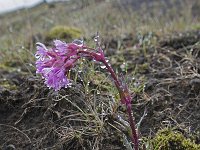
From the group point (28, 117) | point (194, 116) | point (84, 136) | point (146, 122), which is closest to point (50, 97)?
point (28, 117)

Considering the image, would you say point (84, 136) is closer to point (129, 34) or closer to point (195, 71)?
point (195, 71)

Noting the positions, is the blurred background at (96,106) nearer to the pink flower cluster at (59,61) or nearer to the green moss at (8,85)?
the green moss at (8,85)

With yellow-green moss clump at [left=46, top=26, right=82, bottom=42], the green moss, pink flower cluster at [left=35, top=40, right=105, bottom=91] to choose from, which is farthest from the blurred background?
yellow-green moss clump at [left=46, top=26, right=82, bottom=42]

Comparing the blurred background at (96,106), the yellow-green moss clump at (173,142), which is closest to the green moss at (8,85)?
the blurred background at (96,106)

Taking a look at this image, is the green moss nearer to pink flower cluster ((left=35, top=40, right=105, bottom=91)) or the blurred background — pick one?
the blurred background

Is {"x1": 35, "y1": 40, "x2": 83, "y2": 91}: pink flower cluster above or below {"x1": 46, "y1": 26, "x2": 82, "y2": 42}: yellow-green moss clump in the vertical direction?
below

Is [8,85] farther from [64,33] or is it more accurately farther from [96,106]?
[64,33]

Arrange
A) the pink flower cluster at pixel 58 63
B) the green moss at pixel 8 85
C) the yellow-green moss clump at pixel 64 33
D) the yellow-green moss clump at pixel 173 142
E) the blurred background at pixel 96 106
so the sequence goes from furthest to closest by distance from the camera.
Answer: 1. the yellow-green moss clump at pixel 64 33
2. the green moss at pixel 8 85
3. the blurred background at pixel 96 106
4. the yellow-green moss clump at pixel 173 142
5. the pink flower cluster at pixel 58 63
